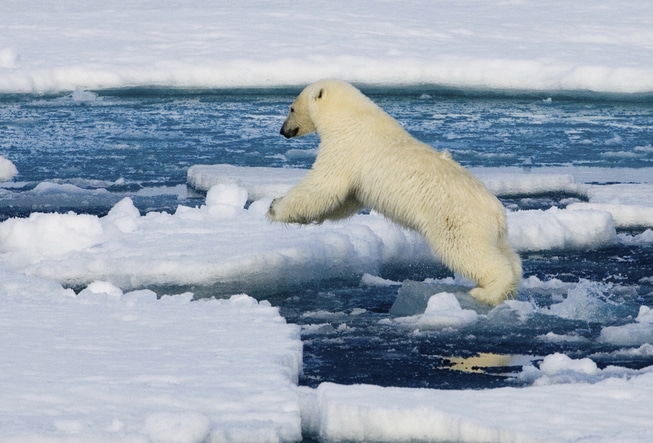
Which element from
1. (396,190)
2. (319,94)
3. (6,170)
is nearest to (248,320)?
(396,190)

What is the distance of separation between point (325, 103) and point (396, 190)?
0.62 meters

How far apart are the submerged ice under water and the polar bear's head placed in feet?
2.58

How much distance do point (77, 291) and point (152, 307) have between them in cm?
71

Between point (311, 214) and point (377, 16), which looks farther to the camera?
point (377, 16)

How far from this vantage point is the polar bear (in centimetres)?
465

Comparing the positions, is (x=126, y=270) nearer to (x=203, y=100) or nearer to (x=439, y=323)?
(x=439, y=323)

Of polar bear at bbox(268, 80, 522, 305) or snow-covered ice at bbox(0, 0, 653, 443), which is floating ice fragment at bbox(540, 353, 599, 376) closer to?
snow-covered ice at bbox(0, 0, 653, 443)

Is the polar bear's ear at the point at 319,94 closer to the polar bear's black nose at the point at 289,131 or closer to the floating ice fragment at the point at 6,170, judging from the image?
the polar bear's black nose at the point at 289,131

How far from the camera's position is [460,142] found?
965cm

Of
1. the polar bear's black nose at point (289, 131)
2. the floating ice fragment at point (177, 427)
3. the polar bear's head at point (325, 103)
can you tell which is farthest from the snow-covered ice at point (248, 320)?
the polar bear's head at point (325, 103)

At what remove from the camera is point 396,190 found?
4.87 meters

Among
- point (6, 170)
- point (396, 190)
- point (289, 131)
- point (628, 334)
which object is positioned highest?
point (289, 131)

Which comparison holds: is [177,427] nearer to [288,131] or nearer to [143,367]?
[143,367]

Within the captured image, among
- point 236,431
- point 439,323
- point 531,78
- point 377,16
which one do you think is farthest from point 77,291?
point 377,16
